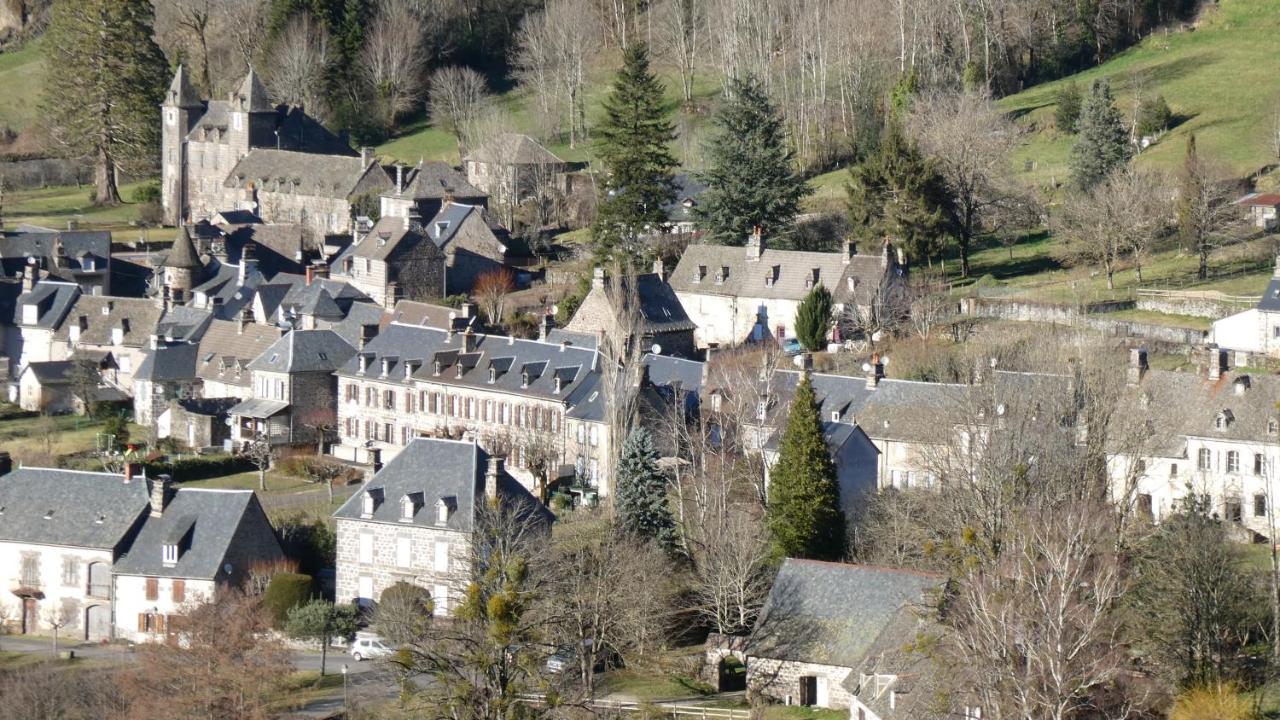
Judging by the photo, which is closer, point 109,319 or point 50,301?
point 109,319

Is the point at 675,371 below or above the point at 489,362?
below

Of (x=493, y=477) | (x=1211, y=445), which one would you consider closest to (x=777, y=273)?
(x=1211, y=445)

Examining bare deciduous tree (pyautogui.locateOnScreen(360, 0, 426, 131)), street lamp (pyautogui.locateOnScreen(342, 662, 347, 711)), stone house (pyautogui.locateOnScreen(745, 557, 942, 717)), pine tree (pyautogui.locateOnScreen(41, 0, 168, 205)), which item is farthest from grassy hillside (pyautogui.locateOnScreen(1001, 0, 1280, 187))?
street lamp (pyautogui.locateOnScreen(342, 662, 347, 711))

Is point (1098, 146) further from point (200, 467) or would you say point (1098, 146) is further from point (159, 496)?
point (159, 496)

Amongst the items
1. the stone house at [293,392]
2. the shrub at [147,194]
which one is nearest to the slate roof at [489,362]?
the stone house at [293,392]

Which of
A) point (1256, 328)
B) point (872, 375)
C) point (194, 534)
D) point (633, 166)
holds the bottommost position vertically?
point (194, 534)
